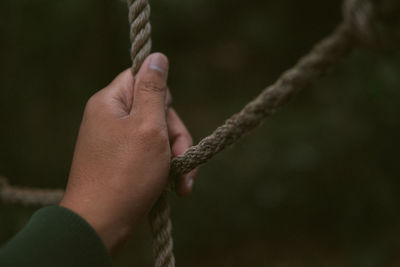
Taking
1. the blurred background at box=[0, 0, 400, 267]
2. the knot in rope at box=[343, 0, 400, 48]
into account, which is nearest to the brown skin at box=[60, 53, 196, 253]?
the knot in rope at box=[343, 0, 400, 48]

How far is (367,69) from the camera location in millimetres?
1472

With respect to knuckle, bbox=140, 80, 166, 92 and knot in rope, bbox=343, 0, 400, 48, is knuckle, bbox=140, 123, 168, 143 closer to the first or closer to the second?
knuckle, bbox=140, 80, 166, 92

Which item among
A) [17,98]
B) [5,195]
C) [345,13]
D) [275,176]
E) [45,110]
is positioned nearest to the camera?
[345,13]

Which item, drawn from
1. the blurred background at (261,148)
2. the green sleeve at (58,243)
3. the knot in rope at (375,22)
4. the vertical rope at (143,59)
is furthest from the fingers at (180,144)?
the blurred background at (261,148)

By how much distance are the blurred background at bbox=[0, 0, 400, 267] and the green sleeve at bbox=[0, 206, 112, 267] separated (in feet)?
3.61

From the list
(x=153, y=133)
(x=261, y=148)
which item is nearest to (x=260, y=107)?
(x=153, y=133)

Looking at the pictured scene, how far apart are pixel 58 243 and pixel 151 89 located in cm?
20

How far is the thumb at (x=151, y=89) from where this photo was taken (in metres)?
0.45

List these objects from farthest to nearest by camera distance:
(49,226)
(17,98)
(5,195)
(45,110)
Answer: (45,110)
(17,98)
(5,195)
(49,226)

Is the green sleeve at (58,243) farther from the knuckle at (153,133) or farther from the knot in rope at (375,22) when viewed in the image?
the knot in rope at (375,22)

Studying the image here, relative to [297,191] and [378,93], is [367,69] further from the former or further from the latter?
[297,191]

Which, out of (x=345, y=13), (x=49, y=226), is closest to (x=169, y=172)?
(x=49, y=226)

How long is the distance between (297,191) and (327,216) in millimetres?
150

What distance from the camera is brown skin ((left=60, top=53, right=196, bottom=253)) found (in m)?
0.42
